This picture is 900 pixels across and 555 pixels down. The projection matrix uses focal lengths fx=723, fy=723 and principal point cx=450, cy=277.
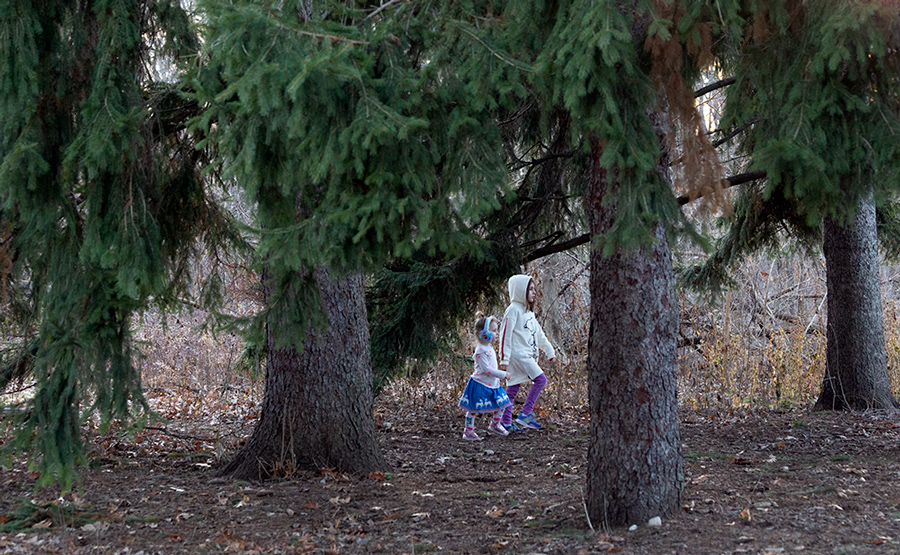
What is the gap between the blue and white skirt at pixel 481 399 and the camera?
739cm

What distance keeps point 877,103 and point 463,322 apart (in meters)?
4.92

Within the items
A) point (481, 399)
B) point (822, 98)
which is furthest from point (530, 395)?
point (822, 98)

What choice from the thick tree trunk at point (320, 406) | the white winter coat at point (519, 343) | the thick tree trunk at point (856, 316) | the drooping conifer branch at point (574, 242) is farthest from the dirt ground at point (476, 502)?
the drooping conifer branch at point (574, 242)

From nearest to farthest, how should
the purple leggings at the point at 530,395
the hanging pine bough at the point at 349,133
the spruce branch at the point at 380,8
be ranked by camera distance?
1. the hanging pine bough at the point at 349,133
2. the spruce branch at the point at 380,8
3. the purple leggings at the point at 530,395

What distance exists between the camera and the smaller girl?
740 cm

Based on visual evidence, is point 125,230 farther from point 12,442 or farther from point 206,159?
point 12,442

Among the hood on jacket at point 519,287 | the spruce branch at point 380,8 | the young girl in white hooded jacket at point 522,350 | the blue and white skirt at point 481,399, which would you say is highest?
the spruce branch at point 380,8

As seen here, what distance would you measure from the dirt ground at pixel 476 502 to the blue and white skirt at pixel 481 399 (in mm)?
437

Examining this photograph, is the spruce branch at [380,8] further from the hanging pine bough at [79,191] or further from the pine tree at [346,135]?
the hanging pine bough at [79,191]

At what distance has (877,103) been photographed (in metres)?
3.64

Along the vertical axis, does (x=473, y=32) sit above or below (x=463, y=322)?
above

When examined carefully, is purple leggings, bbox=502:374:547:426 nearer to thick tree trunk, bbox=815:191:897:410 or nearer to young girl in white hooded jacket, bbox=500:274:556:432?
young girl in white hooded jacket, bbox=500:274:556:432

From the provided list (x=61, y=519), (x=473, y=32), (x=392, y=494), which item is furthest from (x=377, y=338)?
(x=473, y=32)

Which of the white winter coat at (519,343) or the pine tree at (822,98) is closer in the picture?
the pine tree at (822,98)
